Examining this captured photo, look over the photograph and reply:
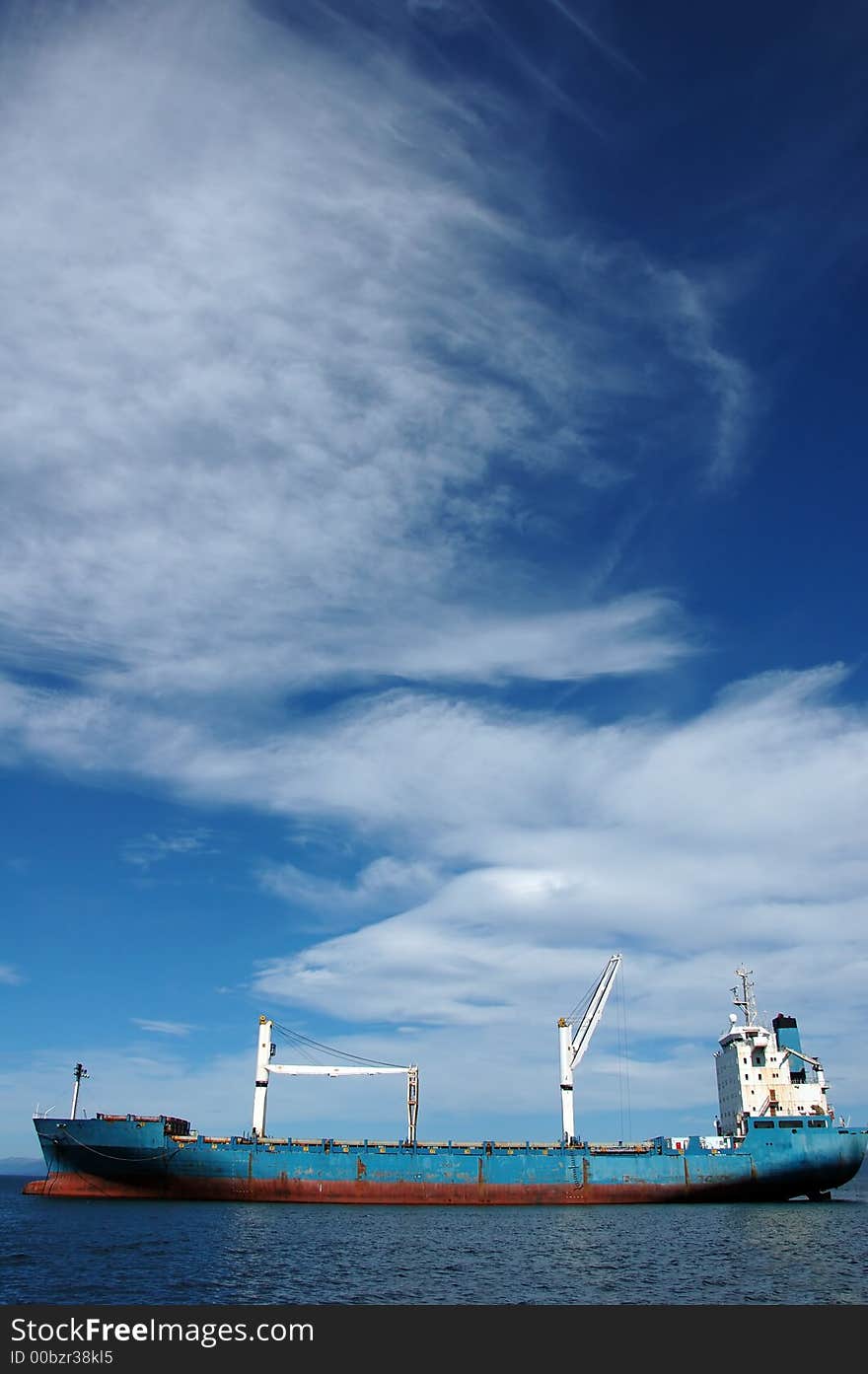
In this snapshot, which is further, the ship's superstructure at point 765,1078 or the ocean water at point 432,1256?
the ship's superstructure at point 765,1078

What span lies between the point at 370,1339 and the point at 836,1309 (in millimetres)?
15547

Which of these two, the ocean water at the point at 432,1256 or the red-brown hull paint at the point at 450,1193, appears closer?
the ocean water at the point at 432,1256

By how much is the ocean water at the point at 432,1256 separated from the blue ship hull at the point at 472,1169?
1717 mm

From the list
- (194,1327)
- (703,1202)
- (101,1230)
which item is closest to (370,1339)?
(194,1327)

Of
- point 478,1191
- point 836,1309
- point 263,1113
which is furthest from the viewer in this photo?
point 263,1113

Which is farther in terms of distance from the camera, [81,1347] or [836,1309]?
[836,1309]

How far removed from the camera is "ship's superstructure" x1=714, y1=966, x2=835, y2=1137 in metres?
67.0

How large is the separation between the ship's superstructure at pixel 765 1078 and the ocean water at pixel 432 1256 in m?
7.35

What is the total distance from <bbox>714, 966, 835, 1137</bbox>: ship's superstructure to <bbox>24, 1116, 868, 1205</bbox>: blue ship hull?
10.0ft

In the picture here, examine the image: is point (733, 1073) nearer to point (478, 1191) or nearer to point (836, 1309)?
point (478, 1191)

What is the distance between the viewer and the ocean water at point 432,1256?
101ft

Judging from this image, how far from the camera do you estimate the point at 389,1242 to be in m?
43.5

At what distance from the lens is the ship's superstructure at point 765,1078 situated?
67000mm

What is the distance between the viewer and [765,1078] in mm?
68625
